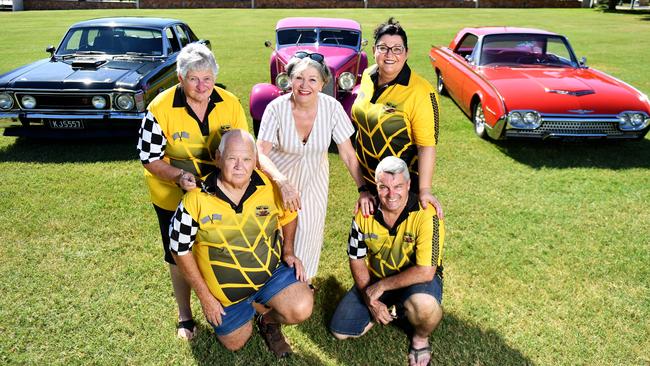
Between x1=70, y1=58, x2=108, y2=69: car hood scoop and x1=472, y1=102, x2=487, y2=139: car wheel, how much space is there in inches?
211

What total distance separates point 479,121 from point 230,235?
530 cm

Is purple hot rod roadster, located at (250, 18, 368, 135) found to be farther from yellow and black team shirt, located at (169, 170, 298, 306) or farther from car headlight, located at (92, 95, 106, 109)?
yellow and black team shirt, located at (169, 170, 298, 306)

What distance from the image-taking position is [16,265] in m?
3.99

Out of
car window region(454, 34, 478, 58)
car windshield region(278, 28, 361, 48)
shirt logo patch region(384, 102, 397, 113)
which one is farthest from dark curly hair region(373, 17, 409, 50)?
car window region(454, 34, 478, 58)

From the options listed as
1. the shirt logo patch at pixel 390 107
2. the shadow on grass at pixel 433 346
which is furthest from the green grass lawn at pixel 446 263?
the shirt logo patch at pixel 390 107

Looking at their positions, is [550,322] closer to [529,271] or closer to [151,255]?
[529,271]

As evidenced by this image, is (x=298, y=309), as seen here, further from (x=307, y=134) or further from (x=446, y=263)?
(x=446, y=263)

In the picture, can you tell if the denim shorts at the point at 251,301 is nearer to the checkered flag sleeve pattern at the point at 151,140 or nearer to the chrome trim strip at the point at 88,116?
the checkered flag sleeve pattern at the point at 151,140

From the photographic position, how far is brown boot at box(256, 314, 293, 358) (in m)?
3.08

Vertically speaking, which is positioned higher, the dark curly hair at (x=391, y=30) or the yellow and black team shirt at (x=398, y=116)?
the dark curly hair at (x=391, y=30)

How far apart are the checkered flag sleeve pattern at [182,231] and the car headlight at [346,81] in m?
4.41

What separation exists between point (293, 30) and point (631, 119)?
195 inches

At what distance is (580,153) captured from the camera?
253 inches

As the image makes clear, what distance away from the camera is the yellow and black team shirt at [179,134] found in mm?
2807
